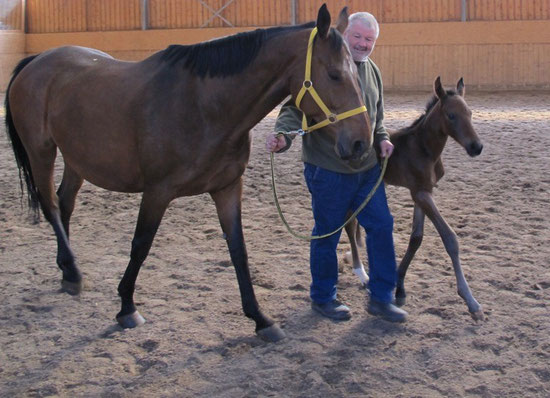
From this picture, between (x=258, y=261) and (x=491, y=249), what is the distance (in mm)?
1775

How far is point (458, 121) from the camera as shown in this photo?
4.15m

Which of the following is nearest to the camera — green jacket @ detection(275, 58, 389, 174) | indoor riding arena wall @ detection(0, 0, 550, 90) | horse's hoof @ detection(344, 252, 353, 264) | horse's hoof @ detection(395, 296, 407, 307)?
green jacket @ detection(275, 58, 389, 174)

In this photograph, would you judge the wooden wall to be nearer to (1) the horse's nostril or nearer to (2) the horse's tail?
(2) the horse's tail

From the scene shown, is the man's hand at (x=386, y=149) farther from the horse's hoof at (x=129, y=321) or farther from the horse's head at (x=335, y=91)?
the horse's hoof at (x=129, y=321)

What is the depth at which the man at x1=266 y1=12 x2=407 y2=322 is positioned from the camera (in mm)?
3654

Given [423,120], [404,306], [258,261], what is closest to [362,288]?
[404,306]

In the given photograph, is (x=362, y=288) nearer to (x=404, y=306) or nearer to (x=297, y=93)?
(x=404, y=306)

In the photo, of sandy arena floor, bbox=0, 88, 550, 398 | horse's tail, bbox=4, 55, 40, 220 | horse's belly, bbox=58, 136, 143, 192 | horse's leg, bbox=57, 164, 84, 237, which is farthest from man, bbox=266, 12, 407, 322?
horse's tail, bbox=4, 55, 40, 220

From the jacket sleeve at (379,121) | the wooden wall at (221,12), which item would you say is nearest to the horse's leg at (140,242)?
the jacket sleeve at (379,121)

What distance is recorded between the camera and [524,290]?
416cm

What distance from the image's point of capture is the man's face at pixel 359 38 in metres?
3.53

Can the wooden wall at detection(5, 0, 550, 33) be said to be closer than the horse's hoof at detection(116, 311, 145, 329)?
No

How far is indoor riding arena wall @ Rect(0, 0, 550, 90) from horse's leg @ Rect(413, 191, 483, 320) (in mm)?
13080

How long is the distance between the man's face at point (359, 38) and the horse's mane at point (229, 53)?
0.30 metres
